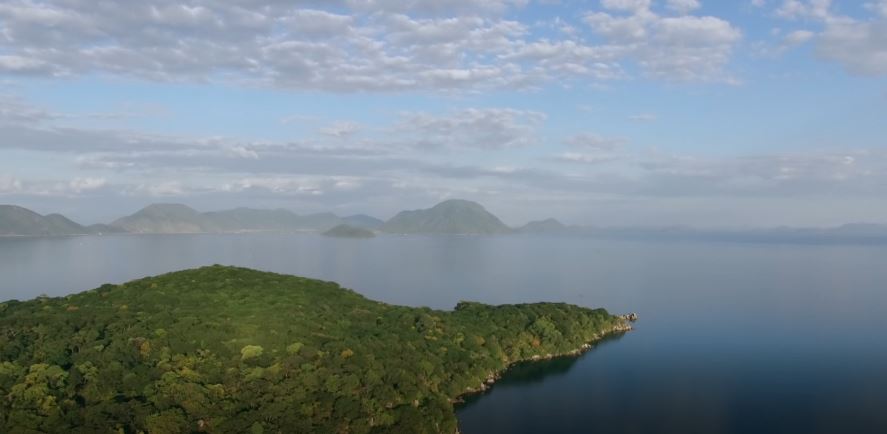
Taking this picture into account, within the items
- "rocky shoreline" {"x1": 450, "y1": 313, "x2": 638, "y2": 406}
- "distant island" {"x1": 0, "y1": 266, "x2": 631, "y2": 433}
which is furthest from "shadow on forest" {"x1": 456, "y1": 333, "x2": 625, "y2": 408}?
"distant island" {"x1": 0, "y1": 266, "x2": 631, "y2": 433}

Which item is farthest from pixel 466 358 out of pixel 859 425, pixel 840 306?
pixel 840 306

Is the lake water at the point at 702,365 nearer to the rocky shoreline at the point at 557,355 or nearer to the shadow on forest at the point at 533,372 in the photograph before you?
the shadow on forest at the point at 533,372

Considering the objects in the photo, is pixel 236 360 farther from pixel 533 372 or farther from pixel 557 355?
pixel 557 355

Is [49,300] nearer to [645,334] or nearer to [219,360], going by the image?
[219,360]

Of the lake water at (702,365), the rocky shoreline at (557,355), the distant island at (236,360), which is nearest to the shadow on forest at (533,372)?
the lake water at (702,365)

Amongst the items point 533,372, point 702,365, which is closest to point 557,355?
point 533,372

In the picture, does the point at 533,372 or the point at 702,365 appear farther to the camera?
the point at 702,365
